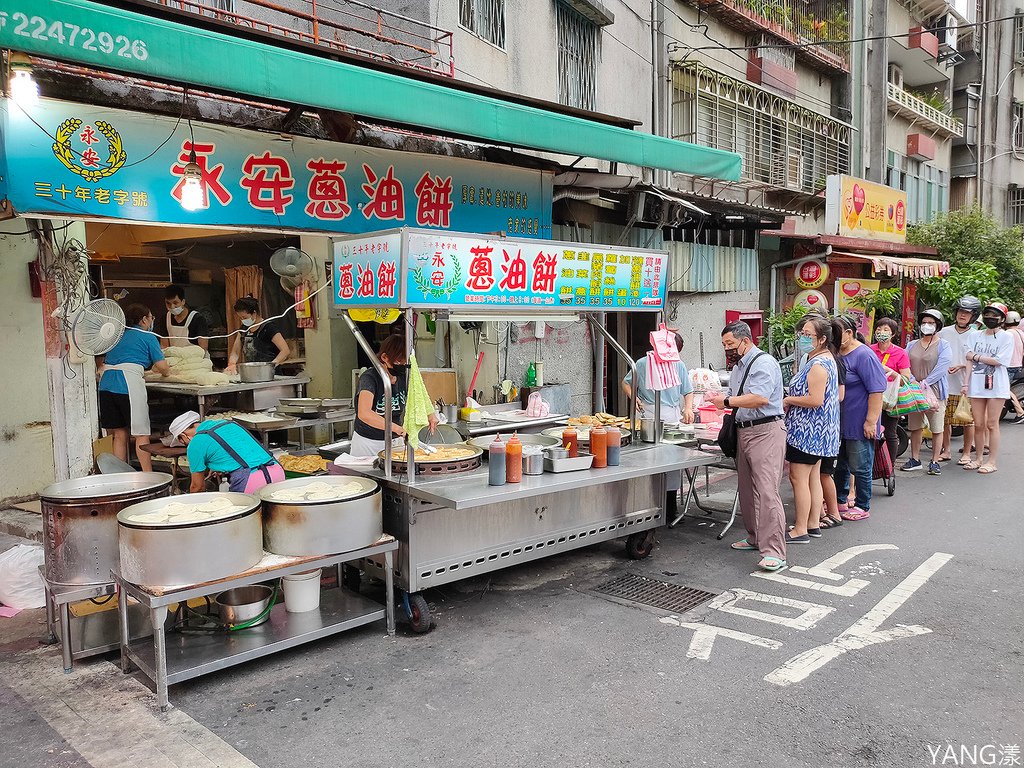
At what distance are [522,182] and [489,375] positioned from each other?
8.44 feet

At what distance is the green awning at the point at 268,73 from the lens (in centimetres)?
429

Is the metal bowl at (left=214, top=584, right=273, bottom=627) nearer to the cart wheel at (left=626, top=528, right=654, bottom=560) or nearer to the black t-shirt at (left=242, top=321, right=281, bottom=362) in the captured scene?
the cart wheel at (left=626, top=528, right=654, bottom=560)

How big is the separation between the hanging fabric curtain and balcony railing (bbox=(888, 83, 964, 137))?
55.7 feet

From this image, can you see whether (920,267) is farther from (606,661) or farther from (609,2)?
(606,661)

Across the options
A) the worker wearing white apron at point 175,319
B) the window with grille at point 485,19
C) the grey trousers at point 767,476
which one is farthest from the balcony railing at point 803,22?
the grey trousers at point 767,476

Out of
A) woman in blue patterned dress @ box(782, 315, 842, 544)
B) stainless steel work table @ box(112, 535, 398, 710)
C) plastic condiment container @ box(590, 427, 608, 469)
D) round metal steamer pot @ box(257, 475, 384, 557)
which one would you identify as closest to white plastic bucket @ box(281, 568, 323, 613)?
stainless steel work table @ box(112, 535, 398, 710)

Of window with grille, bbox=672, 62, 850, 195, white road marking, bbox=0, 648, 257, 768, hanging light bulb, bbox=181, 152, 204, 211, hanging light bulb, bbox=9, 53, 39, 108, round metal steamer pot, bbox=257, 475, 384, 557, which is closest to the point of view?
white road marking, bbox=0, 648, 257, 768

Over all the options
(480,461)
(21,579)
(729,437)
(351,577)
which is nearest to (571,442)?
(480,461)

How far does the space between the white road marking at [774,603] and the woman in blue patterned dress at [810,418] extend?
1514mm

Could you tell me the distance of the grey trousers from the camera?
5.94 meters

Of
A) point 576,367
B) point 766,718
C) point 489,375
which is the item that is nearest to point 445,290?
point 766,718

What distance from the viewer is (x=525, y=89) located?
10.7 m

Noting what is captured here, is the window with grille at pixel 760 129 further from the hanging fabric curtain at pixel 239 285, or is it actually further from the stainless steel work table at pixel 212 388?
the stainless steel work table at pixel 212 388

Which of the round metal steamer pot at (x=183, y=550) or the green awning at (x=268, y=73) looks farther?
the green awning at (x=268, y=73)
